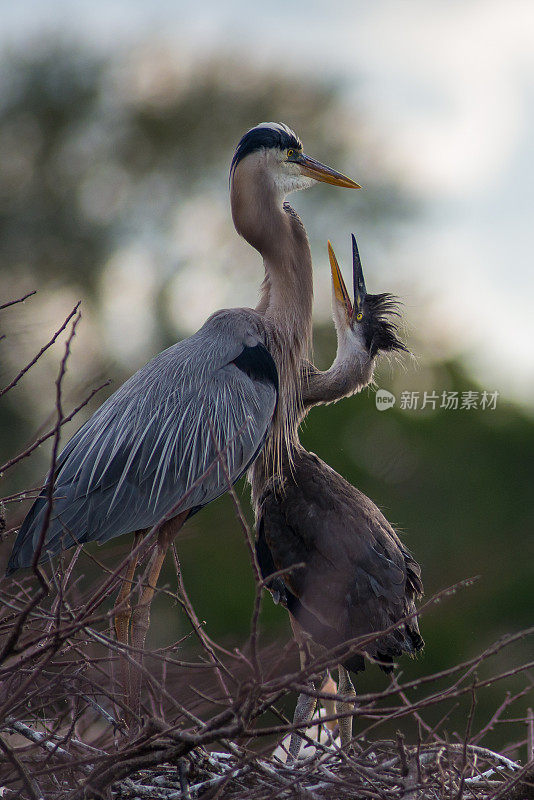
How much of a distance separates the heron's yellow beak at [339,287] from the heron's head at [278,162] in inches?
12.3

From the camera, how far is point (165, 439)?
169 inches

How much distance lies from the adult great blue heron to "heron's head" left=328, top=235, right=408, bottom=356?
281 mm

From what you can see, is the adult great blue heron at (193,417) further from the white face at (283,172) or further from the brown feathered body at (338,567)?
the brown feathered body at (338,567)

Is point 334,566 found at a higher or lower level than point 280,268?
lower

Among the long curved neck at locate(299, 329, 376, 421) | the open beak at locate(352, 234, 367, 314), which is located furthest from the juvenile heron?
the open beak at locate(352, 234, 367, 314)

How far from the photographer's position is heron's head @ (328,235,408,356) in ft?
16.3

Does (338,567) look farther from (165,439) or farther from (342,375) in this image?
(342,375)

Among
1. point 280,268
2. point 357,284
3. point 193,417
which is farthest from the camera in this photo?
point 357,284

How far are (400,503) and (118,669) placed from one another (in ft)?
32.4

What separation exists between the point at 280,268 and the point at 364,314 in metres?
0.46
